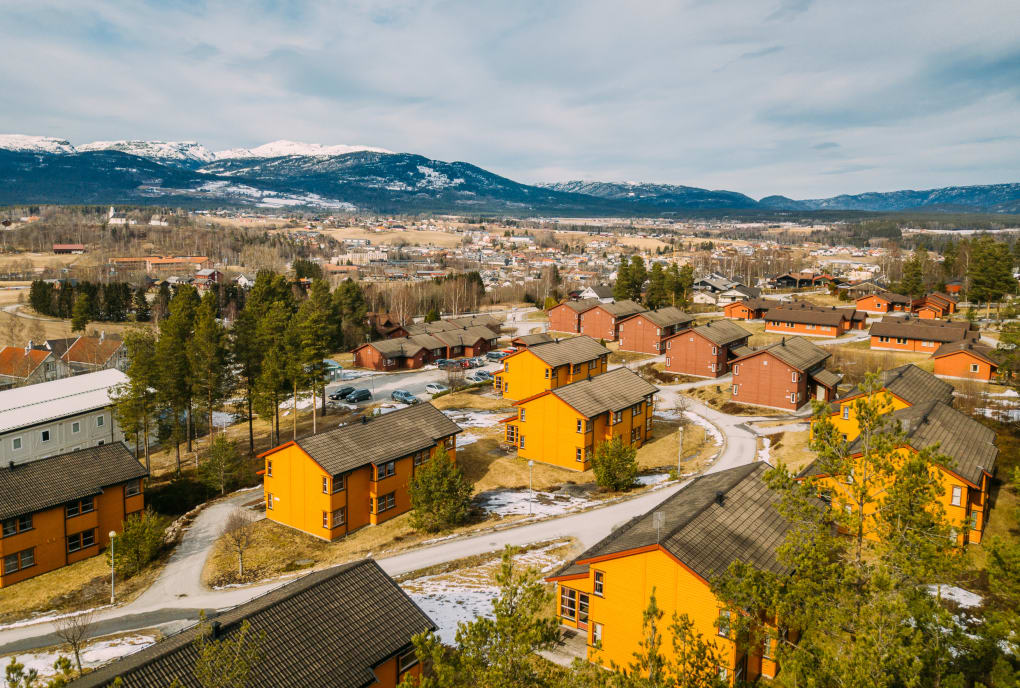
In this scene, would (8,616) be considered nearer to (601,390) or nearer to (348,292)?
(601,390)

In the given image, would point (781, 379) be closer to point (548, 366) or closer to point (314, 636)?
point (548, 366)

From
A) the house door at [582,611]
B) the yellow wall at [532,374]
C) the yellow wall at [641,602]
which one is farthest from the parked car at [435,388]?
the yellow wall at [641,602]

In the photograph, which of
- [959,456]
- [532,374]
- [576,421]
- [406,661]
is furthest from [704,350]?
[406,661]

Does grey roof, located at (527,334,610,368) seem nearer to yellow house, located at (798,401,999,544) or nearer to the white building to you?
yellow house, located at (798,401,999,544)

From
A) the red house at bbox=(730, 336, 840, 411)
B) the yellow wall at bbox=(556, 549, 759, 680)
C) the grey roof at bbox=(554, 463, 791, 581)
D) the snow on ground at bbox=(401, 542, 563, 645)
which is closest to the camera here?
the yellow wall at bbox=(556, 549, 759, 680)

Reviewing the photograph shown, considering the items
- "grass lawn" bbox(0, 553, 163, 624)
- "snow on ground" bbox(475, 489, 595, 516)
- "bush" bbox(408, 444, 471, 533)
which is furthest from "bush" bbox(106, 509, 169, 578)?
"snow on ground" bbox(475, 489, 595, 516)

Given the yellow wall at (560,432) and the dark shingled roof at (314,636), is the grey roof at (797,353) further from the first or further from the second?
the dark shingled roof at (314,636)
